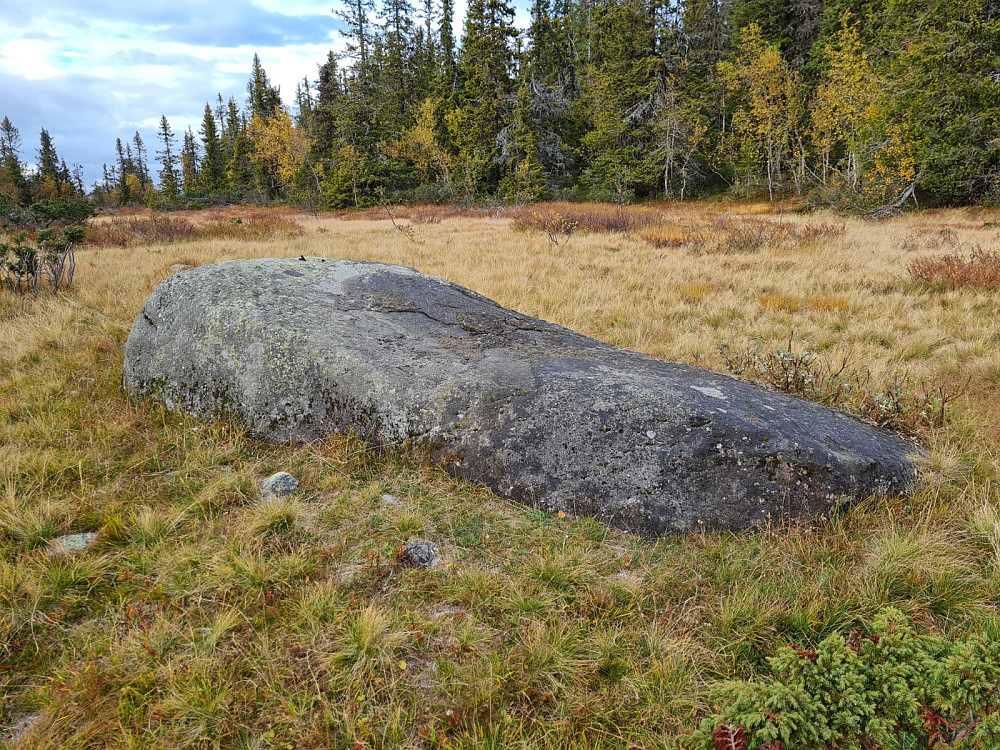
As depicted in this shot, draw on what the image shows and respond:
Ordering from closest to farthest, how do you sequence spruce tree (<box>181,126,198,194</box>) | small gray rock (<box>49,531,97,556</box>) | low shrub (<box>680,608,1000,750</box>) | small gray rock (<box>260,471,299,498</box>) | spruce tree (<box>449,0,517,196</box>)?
low shrub (<box>680,608,1000,750</box>)
small gray rock (<box>49,531,97,556</box>)
small gray rock (<box>260,471,299,498</box>)
spruce tree (<box>449,0,517,196</box>)
spruce tree (<box>181,126,198,194</box>)

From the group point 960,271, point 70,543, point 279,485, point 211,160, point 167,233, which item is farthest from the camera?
point 211,160

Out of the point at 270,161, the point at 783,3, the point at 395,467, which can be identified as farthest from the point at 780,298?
the point at 270,161

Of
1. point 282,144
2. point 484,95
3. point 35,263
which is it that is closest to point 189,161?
point 282,144

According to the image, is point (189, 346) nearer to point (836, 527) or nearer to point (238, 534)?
point (238, 534)

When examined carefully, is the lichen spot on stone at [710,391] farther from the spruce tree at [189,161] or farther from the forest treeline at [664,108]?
the spruce tree at [189,161]

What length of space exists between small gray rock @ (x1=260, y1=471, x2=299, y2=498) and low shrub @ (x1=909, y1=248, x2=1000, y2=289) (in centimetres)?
1023

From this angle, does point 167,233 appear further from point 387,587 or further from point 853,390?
point 853,390

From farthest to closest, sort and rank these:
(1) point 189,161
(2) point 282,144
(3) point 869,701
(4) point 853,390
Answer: (1) point 189,161 → (2) point 282,144 → (4) point 853,390 → (3) point 869,701

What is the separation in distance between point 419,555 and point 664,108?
37.7 metres

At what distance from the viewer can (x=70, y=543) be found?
8.40 feet

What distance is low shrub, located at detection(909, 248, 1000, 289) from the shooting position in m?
7.87

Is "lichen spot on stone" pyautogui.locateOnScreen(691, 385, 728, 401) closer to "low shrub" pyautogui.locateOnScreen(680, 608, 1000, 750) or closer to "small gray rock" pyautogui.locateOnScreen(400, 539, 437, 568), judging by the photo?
"low shrub" pyautogui.locateOnScreen(680, 608, 1000, 750)

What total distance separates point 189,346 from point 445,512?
2714mm

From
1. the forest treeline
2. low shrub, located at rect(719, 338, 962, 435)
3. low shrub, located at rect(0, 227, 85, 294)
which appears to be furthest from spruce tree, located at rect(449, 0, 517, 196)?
low shrub, located at rect(719, 338, 962, 435)
